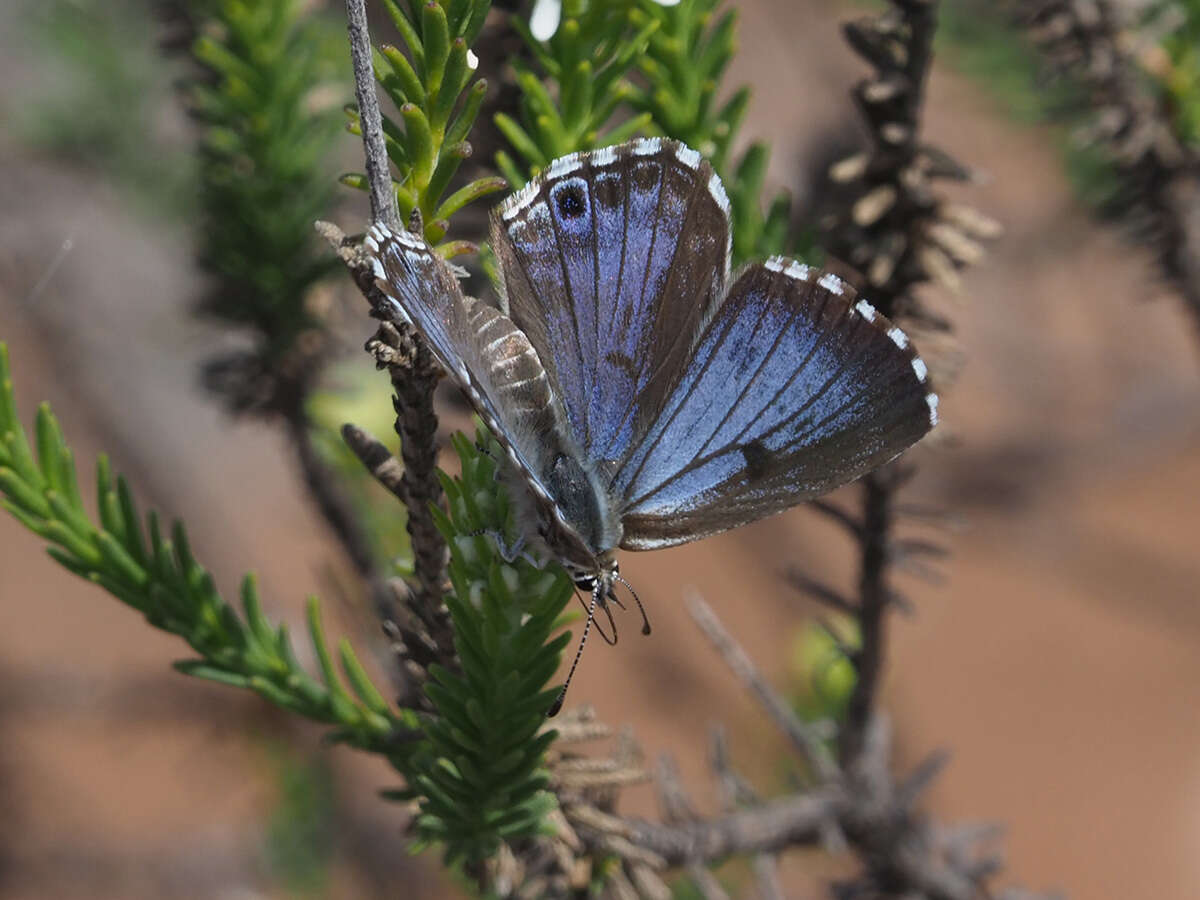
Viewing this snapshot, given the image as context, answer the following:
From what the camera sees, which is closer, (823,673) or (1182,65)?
(1182,65)

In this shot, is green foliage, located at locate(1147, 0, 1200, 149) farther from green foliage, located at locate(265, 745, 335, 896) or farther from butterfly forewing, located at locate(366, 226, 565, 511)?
green foliage, located at locate(265, 745, 335, 896)

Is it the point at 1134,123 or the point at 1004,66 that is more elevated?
the point at 1004,66

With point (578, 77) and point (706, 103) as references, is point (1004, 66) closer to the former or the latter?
point (706, 103)

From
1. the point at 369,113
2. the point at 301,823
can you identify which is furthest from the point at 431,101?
the point at 301,823

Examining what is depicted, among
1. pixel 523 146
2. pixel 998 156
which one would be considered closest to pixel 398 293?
pixel 523 146

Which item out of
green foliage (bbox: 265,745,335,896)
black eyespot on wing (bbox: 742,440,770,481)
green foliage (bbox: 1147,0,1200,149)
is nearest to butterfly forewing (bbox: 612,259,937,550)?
black eyespot on wing (bbox: 742,440,770,481)

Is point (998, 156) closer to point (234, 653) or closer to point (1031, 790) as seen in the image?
point (1031, 790)
